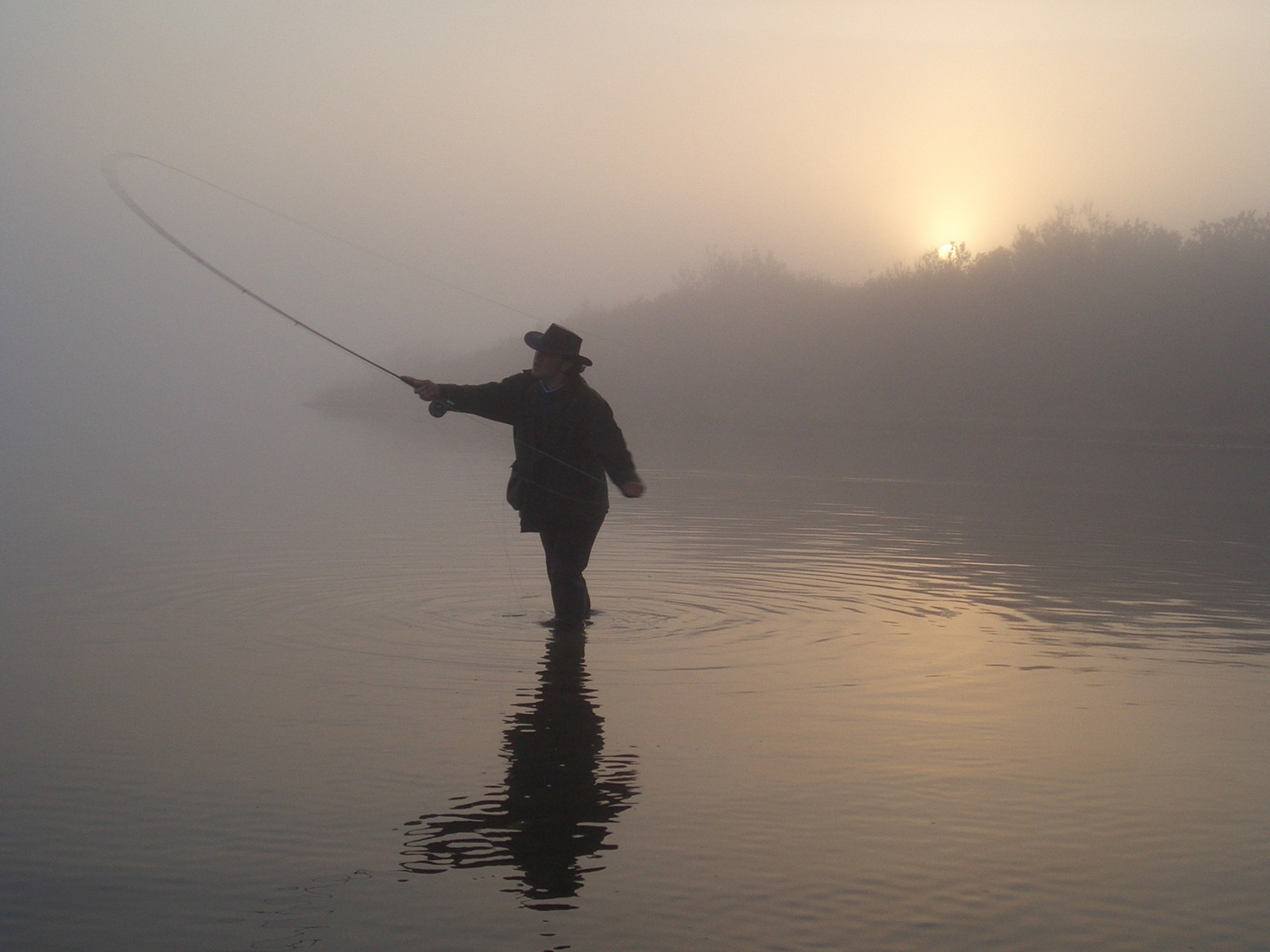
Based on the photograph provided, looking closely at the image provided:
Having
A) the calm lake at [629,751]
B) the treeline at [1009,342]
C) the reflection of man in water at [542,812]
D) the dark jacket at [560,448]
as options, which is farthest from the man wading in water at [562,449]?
the treeline at [1009,342]

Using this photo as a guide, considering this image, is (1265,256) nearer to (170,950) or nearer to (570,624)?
(570,624)

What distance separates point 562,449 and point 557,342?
24.0 inches

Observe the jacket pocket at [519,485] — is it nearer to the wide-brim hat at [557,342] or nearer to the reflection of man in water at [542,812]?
the wide-brim hat at [557,342]

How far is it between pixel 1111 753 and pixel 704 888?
7.94 feet

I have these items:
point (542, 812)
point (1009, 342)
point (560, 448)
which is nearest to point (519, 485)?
point (560, 448)

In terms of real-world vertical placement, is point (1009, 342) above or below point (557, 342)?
above

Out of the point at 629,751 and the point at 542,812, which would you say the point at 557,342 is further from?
the point at 542,812

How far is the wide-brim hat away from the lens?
8461 mm

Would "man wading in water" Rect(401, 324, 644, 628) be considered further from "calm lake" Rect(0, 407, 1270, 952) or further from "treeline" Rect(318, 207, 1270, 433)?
"treeline" Rect(318, 207, 1270, 433)

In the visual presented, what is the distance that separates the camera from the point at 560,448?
8609 mm

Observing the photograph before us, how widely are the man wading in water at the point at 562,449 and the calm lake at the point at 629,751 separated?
658 millimetres

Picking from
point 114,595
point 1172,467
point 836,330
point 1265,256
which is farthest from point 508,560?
point 836,330

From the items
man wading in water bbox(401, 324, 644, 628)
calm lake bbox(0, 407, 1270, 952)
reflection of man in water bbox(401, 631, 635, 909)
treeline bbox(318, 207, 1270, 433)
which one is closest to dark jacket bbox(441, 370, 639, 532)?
man wading in water bbox(401, 324, 644, 628)

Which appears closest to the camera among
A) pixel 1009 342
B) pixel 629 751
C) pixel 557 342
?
pixel 629 751
